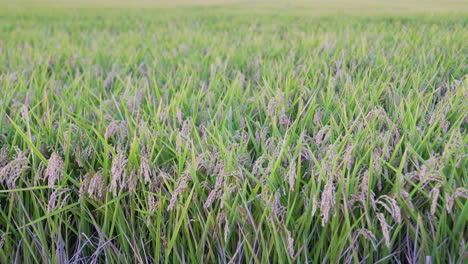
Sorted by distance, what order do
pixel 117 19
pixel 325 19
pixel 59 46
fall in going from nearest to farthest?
1. pixel 59 46
2. pixel 325 19
3. pixel 117 19

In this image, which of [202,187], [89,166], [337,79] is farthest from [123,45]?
[202,187]

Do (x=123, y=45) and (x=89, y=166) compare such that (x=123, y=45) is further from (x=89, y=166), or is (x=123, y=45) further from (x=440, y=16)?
(x=440, y=16)

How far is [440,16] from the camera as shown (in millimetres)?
3273

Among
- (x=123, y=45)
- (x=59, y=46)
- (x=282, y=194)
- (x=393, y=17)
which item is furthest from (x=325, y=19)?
(x=282, y=194)

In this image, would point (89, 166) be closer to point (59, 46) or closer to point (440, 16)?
point (59, 46)

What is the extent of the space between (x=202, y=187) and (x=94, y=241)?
33 cm

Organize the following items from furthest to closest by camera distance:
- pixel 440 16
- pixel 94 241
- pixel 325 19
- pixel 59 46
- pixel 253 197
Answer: pixel 325 19 < pixel 440 16 < pixel 59 46 < pixel 94 241 < pixel 253 197

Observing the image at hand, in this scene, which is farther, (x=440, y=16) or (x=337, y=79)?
(x=440, y=16)

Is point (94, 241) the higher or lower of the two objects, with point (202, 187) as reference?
lower

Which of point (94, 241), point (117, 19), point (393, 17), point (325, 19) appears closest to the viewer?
point (94, 241)

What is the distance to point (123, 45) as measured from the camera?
2.78 m

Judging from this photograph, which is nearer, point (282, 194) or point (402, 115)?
point (282, 194)

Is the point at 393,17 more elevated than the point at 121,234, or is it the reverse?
the point at 393,17

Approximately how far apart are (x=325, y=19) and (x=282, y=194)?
334 centimetres
